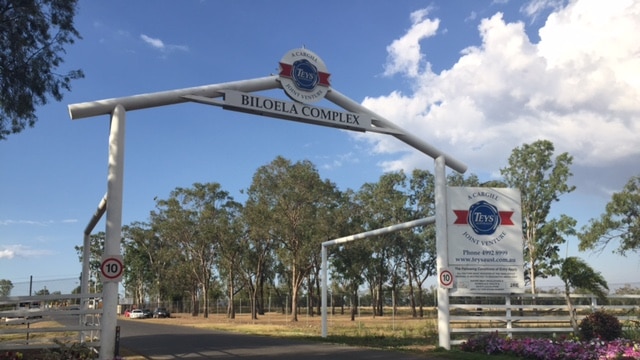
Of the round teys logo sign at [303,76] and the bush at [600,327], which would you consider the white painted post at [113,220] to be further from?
the bush at [600,327]

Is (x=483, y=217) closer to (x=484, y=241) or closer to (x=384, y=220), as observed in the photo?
(x=484, y=241)

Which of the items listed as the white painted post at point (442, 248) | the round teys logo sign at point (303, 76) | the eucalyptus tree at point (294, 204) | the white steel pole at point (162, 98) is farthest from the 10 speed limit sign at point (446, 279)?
the eucalyptus tree at point (294, 204)

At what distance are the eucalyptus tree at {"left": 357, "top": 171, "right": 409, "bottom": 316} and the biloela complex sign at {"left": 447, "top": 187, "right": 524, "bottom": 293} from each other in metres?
36.2

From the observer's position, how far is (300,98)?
14.7 metres

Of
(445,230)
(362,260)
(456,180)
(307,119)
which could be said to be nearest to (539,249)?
(456,180)

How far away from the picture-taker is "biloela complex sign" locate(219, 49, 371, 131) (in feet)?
46.1

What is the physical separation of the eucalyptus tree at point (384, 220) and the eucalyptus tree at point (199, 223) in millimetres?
14144

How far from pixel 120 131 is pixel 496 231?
420 inches

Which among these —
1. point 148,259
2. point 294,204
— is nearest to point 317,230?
point 294,204

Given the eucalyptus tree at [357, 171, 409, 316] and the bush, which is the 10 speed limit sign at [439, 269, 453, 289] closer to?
the bush

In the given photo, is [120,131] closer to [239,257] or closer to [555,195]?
[555,195]

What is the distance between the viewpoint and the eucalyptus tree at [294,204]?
146 ft

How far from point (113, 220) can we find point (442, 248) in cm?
887

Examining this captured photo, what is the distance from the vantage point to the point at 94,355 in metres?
11.8
